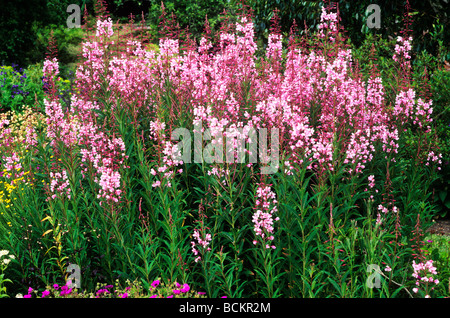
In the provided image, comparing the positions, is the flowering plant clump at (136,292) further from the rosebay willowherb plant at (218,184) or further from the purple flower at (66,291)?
the rosebay willowherb plant at (218,184)

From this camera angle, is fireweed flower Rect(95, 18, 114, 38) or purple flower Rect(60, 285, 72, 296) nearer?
purple flower Rect(60, 285, 72, 296)

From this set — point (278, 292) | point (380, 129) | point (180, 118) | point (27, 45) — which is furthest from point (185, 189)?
point (27, 45)

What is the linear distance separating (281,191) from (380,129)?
Result: 70.4 inches

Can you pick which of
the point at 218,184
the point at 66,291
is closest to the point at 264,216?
the point at 218,184

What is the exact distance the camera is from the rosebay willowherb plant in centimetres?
430

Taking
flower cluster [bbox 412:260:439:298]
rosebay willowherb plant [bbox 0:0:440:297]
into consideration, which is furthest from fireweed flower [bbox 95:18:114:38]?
flower cluster [bbox 412:260:439:298]

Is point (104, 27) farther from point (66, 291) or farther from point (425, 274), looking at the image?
point (425, 274)

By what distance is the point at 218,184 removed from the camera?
4512mm

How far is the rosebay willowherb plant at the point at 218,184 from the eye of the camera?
430 centimetres

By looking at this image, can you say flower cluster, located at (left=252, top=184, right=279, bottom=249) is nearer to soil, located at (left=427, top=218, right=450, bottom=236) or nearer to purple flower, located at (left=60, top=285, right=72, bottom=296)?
purple flower, located at (left=60, top=285, right=72, bottom=296)

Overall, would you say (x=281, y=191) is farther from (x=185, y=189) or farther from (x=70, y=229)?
(x=70, y=229)

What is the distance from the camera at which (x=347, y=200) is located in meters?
5.14
